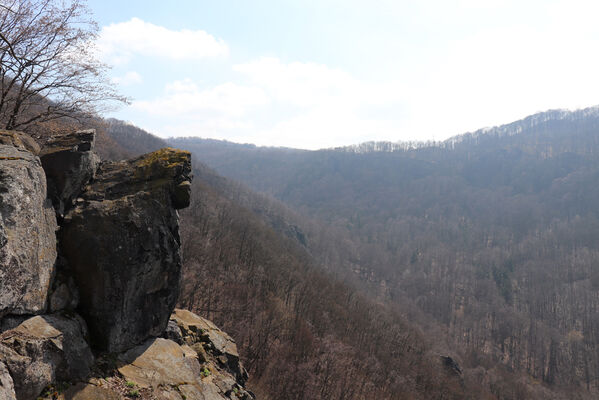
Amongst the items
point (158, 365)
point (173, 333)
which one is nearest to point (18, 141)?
point (158, 365)

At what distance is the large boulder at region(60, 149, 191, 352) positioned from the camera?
9.65m

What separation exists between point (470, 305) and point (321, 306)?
91524 millimetres

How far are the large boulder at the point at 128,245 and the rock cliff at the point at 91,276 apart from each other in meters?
0.03

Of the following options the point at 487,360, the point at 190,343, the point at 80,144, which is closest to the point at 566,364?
the point at 487,360

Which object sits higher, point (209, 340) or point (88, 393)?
point (88, 393)

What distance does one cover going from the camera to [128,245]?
10281mm

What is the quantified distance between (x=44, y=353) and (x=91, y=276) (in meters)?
2.42

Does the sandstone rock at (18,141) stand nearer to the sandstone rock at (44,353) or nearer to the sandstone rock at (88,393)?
the sandstone rock at (44,353)

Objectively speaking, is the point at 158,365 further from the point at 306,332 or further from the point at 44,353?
the point at 306,332

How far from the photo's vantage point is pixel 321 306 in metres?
79.6

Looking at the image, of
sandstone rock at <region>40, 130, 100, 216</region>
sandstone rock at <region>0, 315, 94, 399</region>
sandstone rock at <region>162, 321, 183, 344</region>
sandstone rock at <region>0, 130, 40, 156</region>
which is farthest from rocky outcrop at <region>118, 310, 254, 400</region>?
sandstone rock at <region>0, 130, 40, 156</region>

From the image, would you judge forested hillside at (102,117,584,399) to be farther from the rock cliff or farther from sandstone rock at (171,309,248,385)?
the rock cliff

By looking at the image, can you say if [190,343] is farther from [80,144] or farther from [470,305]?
[470,305]

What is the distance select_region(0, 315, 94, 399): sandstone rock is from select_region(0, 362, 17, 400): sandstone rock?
180 mm
